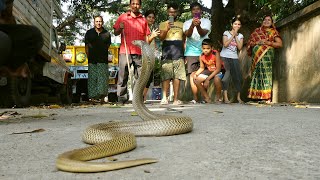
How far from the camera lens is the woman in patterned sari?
978 cm

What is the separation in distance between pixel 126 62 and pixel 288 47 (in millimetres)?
3802

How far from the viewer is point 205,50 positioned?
9781 mm

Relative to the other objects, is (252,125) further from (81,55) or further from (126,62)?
(81,55)

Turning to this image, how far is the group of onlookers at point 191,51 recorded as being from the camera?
8.95 m

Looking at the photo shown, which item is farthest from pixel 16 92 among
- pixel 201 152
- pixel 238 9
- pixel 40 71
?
pixel 238 9

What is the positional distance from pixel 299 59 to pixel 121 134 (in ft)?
24.0

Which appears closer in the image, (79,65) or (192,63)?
(192,63)

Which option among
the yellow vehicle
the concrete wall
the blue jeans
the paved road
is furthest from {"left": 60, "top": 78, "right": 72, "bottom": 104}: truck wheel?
the paved road

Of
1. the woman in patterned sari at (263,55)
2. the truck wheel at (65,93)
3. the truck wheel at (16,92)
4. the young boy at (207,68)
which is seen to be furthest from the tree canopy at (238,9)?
the truck wheel at (16,92)

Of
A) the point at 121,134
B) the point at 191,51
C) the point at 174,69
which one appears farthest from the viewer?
the point at 191,51

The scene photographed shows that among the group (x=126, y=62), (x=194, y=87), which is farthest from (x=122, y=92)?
(x=194, y=87)

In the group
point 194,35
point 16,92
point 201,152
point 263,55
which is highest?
point 194,35

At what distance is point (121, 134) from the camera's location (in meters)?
3.07

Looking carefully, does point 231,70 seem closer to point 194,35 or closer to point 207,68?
point 207,68
